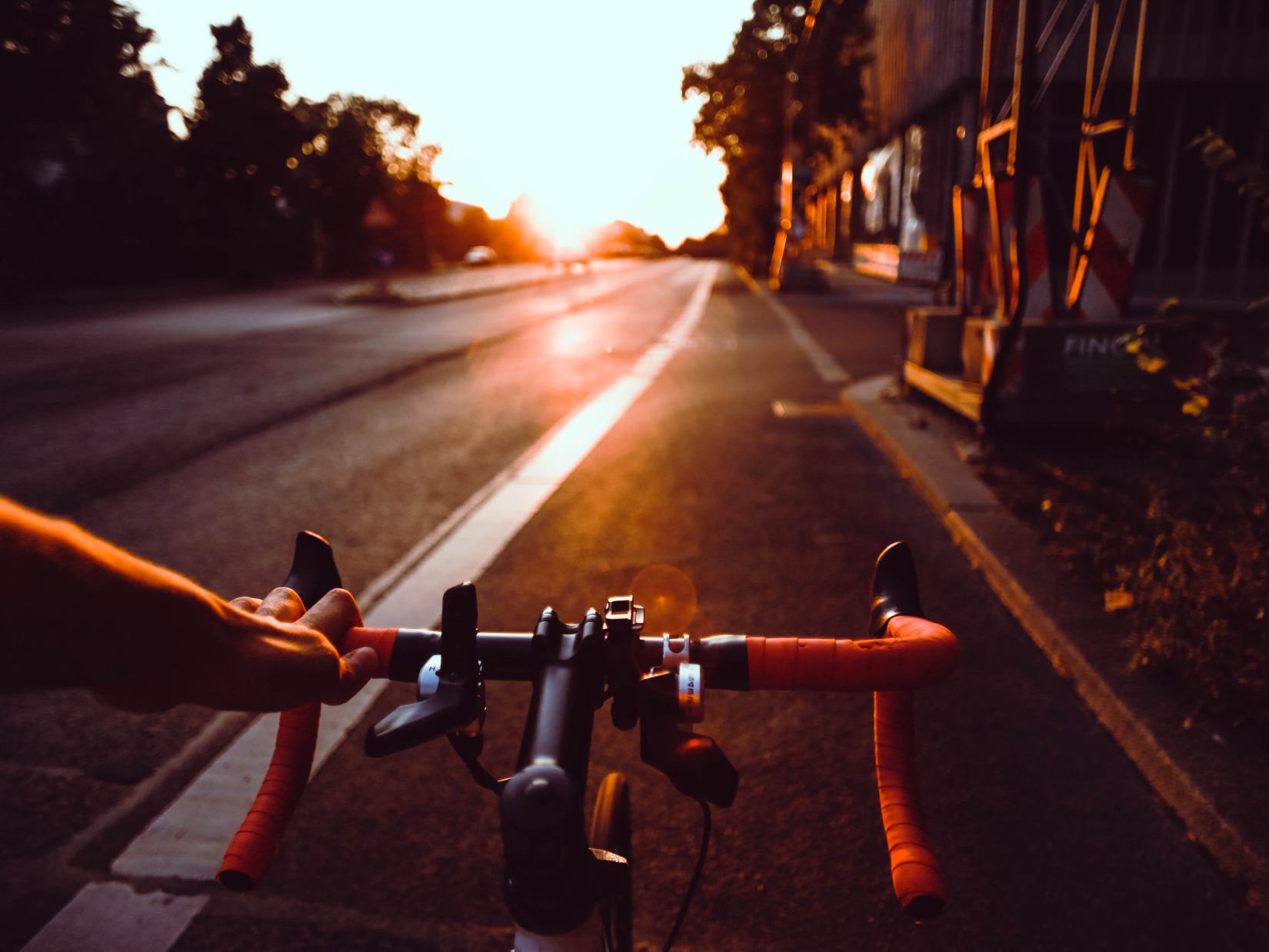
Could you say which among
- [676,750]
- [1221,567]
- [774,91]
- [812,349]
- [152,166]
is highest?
[774,91]

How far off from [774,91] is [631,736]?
129ft

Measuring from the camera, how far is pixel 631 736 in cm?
299

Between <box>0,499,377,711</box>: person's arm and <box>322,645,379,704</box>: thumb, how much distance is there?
31 millimetres

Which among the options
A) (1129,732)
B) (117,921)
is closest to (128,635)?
(117,921)

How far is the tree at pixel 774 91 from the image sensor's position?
3359 cm

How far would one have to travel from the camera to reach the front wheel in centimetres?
147

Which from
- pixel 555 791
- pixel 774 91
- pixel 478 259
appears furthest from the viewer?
pixel 478 259

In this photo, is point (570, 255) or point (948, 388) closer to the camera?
point (948, 388)

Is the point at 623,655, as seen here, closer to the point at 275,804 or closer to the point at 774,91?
the point at 275,804

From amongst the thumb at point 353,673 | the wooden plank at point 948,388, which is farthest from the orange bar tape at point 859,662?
the wooden plank at point 948,388

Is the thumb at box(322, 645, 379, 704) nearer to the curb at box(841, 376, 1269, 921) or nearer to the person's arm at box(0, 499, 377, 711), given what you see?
the person's arm at box(0, 499, 377, 711)

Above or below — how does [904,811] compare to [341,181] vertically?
below

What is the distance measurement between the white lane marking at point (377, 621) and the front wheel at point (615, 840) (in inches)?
48.1

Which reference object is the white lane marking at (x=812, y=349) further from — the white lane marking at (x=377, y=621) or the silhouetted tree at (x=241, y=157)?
the silhouetted tree at (x=241, y=157)
